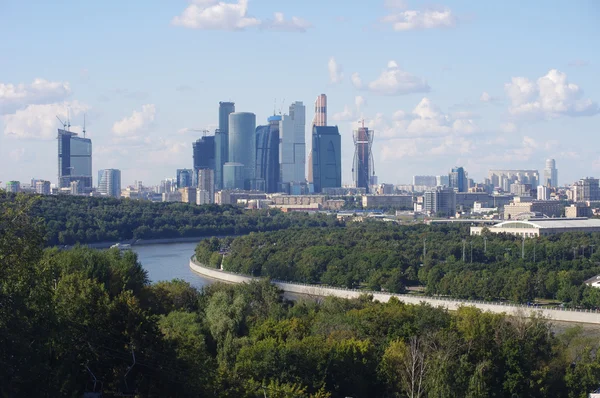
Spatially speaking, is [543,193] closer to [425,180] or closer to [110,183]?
[110,183]

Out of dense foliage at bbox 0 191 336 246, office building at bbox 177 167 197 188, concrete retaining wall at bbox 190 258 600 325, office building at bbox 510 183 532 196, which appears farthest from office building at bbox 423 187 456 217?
concrete retaining wall at bbox 190 258 600 325

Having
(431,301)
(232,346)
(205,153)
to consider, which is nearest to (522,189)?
(205,153)

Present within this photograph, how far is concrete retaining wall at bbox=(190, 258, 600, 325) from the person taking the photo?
65.9ft

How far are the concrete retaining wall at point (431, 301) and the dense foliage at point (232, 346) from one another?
3.05 m

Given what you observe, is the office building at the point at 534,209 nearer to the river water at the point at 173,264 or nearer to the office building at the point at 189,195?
the river water at the point at 173,264

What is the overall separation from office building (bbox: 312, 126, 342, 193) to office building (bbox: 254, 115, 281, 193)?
13.4 ft

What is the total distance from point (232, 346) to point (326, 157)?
9131 centimetres

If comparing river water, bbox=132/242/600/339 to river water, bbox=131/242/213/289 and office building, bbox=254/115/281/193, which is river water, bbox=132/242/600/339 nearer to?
river water, bbox=131/242/213/289

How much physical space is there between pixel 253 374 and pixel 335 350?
103cm

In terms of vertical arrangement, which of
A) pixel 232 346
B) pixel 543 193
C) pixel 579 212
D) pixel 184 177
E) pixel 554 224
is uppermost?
pixel 184 177


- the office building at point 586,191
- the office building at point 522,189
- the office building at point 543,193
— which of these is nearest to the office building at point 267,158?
the office building at point 522,189

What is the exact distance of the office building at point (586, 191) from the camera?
8650 centimetres

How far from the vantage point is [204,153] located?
108m

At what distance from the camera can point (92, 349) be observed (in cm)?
880
